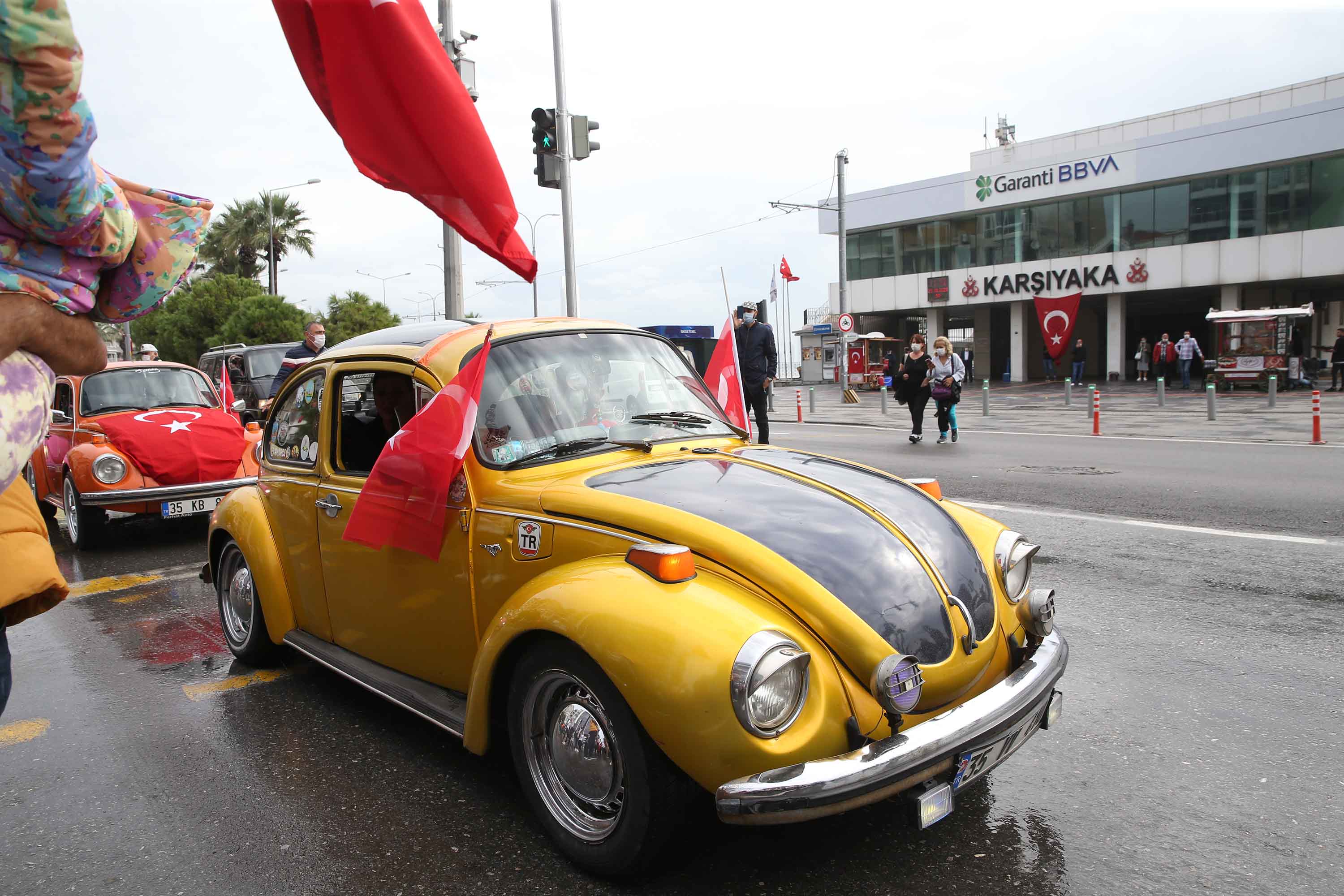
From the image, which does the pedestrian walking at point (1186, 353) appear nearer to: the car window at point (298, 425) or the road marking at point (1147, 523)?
the road marking at point (1147, 523)

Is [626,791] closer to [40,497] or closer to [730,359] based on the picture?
[730,359]

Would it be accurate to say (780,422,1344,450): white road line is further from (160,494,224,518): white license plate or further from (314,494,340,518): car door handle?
(314,494,340,518): car door handle

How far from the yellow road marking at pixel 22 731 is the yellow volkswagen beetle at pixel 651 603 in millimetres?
1233

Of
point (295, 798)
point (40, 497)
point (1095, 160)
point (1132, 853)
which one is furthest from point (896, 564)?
point (1095, 160)

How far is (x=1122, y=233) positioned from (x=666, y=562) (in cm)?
4116

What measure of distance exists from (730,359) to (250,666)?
312 cm

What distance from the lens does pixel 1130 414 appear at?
70.4ft

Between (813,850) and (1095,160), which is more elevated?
(1095,160)

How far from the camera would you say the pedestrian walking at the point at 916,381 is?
15.5 metres

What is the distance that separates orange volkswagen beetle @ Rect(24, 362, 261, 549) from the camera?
8.18m

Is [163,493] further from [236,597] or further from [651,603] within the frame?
[651,603]

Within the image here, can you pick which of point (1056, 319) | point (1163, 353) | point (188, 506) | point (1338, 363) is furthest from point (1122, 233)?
point (188, 506)

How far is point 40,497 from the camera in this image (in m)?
9.73

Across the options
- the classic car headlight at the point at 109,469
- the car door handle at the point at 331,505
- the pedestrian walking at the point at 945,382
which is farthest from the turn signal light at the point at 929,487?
the pedestrian walking at the point at 945,382
